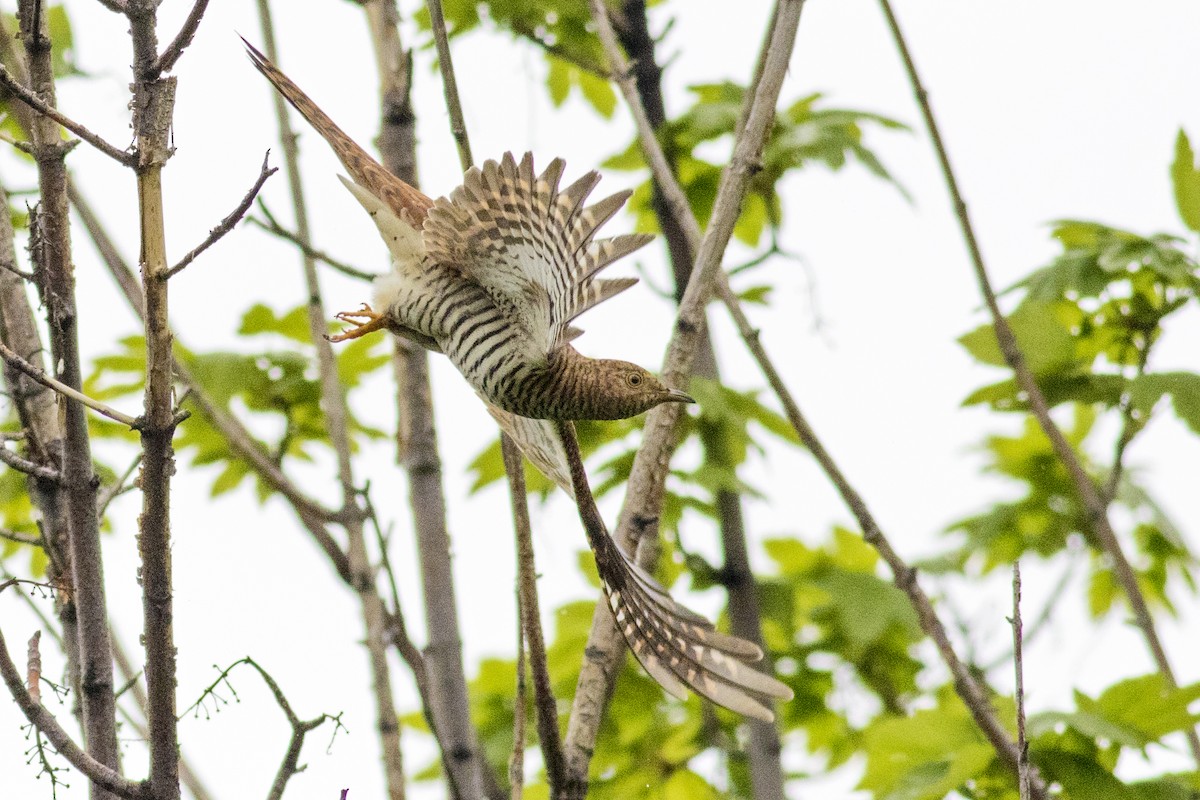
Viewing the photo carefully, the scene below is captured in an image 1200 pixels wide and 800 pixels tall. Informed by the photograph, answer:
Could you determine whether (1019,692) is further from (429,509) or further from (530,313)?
(429,509)

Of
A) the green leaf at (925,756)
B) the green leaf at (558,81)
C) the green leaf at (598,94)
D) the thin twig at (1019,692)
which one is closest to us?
the thin twig at (1019,692)

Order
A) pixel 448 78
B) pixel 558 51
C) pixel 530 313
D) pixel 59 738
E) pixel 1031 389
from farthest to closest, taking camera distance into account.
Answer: pixel 558 51 → pixel 1031 389 → pixel 530 313 → pixel 448 78 → pixel 59 738

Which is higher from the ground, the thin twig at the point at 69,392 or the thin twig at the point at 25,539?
the thin twig at the point at 25,539

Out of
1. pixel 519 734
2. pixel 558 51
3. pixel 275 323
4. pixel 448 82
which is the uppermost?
pixel 558 51

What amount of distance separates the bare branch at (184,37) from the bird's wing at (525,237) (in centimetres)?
98

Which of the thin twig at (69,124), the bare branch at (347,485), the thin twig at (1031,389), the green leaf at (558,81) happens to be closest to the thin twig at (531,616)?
the bare branch at (347,485)

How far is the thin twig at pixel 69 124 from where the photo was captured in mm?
1393

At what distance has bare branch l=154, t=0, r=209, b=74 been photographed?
4.77 ft

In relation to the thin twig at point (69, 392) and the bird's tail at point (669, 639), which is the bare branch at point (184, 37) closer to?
the thin twig at point (69, 392)

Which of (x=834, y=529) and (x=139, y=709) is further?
(x=834, y=529)

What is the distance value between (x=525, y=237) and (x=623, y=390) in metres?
0.48

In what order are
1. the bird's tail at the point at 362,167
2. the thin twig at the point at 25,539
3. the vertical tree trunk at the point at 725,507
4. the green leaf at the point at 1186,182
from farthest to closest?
the vertical tree trunk at the point at 725,507, the green leaf at the point at 1186,182, the bird's tail at the point at 362,167, the thin twig at the point at 25,539

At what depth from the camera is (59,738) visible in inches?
59.2

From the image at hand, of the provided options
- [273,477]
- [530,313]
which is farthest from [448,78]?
[273,477]
